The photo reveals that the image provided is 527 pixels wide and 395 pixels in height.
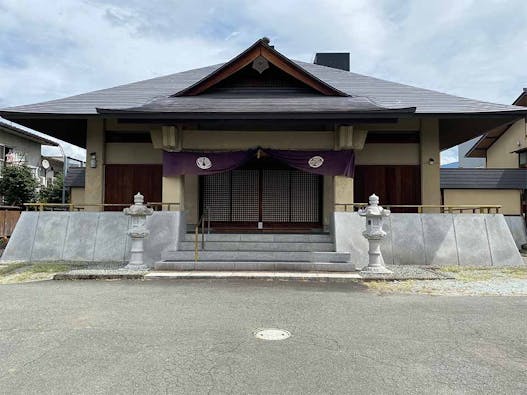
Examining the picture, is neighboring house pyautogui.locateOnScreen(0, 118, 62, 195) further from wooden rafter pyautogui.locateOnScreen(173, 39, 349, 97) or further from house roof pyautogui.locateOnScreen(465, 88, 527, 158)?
house roof pyautogui.locateOnScreen(465, 88, 527, 158)

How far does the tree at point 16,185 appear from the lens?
22.8 meters

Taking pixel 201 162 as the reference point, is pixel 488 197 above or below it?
below

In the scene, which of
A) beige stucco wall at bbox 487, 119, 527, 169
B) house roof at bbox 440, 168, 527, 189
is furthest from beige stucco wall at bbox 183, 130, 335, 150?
beige stucco wall at bbox 487, 119, 527, 169

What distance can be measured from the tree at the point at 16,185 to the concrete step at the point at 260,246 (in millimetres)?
16925

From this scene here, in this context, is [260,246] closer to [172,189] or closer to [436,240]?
[172,189]

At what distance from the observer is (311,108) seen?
1069 centimetres

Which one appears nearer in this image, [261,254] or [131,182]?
[261,254]

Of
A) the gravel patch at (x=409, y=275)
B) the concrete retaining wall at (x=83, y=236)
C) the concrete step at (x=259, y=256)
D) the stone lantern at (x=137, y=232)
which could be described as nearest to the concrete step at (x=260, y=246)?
the concrete step at (x=259, y=256)

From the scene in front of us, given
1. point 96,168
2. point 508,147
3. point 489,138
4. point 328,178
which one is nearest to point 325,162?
point 328,178

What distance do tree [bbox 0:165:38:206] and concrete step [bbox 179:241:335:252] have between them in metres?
16.9

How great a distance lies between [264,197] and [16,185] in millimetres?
17246

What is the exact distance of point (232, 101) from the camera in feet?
38.3

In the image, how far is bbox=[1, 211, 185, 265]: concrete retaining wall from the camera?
35.4 ft

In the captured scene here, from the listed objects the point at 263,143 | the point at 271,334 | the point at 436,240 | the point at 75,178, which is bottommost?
the point at 271,334
